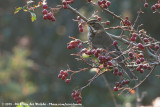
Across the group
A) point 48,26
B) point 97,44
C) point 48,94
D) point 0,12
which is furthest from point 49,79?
point 97,44

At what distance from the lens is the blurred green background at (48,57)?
7.64m

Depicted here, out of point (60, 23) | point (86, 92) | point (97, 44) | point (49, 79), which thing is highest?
point (97, 44)

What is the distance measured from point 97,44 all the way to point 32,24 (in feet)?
22.6

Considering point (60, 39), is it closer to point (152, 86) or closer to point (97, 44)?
point (152, 86)

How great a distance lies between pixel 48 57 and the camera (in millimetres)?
10102

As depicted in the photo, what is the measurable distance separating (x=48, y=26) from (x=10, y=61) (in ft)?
7.16

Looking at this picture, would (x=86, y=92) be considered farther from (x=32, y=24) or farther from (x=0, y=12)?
(x=0, y=12)

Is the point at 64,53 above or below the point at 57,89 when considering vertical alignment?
above

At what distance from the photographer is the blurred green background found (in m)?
7.64

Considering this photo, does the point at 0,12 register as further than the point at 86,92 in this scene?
Yes

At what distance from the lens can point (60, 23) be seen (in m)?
9.67

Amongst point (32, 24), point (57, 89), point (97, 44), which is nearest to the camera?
point (97, 44)

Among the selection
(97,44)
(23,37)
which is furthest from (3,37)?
(97,44)

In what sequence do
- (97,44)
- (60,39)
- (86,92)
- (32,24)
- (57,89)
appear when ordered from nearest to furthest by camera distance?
(97,44) < (86,92) < (57,89) < (60,39) < (32,24)
